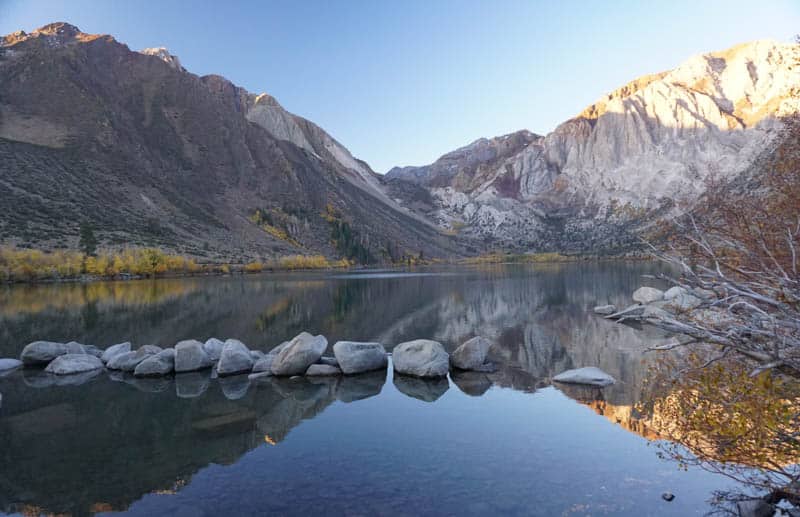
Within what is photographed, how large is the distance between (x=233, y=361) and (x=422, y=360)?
7795 millimetres

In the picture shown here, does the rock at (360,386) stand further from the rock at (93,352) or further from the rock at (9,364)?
the rock at (9,364)

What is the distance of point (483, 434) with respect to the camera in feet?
40.7

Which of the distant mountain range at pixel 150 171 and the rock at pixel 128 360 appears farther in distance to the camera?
the distant mountain range at pixel 150 171

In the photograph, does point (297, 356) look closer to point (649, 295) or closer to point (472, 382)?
point (472, 382)

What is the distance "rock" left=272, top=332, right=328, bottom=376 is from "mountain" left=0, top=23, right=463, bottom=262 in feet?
235

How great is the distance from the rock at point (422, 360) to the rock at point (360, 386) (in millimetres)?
908

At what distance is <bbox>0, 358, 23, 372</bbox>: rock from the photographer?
1980cm

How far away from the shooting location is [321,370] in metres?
18.6

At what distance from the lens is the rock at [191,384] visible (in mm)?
16409

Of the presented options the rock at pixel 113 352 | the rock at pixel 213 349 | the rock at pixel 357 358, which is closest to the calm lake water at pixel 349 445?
the rock at pixel 357 358

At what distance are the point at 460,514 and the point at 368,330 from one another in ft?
71.5

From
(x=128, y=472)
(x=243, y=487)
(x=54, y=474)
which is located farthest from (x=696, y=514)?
(x=54, y=474)

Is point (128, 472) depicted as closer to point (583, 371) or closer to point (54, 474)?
point (54, 474)

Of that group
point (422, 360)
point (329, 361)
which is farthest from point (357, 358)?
point (422, 360)
